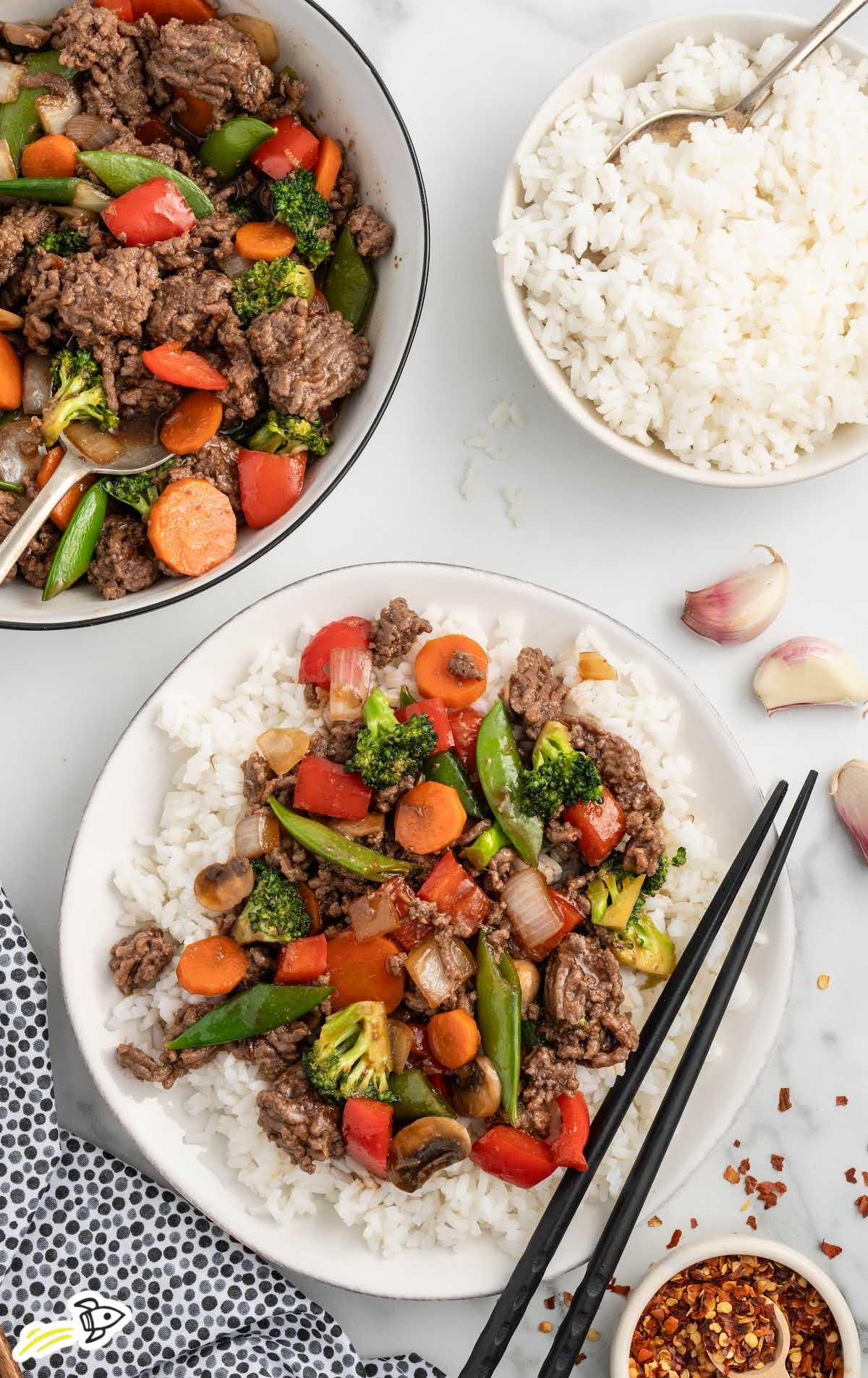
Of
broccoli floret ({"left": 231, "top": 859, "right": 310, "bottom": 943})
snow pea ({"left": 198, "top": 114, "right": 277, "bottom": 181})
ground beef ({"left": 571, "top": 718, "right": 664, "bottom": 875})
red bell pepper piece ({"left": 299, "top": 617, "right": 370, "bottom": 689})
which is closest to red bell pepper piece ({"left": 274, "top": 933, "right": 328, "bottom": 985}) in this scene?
broccoli floret ({"left": 231, "top": 859, "right": 310, "bottom": 943})

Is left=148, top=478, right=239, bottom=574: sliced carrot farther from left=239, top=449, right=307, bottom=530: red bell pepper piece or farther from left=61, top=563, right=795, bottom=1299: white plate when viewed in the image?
left=61, top=563, right=795, bottom=1299: white plate

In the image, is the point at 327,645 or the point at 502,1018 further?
the point at 327,645

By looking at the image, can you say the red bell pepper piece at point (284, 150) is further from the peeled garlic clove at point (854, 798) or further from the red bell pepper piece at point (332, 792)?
the peeled garlic clove at point (854, 798)

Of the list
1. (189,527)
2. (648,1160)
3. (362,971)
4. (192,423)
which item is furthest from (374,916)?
(192,423)

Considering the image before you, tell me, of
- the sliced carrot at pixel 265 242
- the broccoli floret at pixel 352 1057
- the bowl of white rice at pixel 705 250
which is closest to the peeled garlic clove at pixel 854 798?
the bowl of white rice at pixel 705 250

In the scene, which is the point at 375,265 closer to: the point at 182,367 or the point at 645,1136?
the point at 182,367
